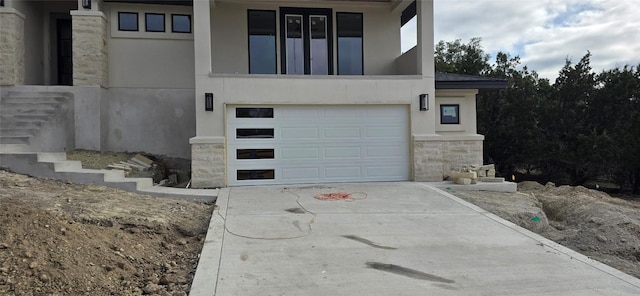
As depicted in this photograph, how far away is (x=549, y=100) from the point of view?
25.2 m

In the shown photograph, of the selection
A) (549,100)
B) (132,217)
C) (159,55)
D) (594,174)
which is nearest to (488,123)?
(549,100)

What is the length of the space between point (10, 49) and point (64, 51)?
2556 mm

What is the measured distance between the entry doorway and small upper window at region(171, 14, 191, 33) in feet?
12.3

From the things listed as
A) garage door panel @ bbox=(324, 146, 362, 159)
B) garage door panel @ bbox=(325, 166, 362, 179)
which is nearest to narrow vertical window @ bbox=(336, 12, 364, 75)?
garage door panel @ bbox=(324, 146, 362, 159)

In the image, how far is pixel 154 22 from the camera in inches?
573

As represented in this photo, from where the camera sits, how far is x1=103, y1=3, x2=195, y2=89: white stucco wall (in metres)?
14.2

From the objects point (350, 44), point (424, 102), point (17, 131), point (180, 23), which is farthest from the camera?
point (350, 44)

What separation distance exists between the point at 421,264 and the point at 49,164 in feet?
26.8

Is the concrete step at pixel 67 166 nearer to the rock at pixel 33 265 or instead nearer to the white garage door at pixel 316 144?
the white garage door at pixel 316 144

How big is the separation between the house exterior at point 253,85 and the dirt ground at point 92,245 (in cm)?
406

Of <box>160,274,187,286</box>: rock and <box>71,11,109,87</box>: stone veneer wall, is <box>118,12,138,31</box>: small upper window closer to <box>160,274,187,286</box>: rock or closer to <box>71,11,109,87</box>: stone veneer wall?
<box>71,11,109,87</box>: stone veneer wall

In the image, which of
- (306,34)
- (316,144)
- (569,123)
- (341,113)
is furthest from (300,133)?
(569,123)

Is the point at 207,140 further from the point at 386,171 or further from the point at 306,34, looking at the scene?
the point at 306,34

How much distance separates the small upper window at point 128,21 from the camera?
47.0 feet
